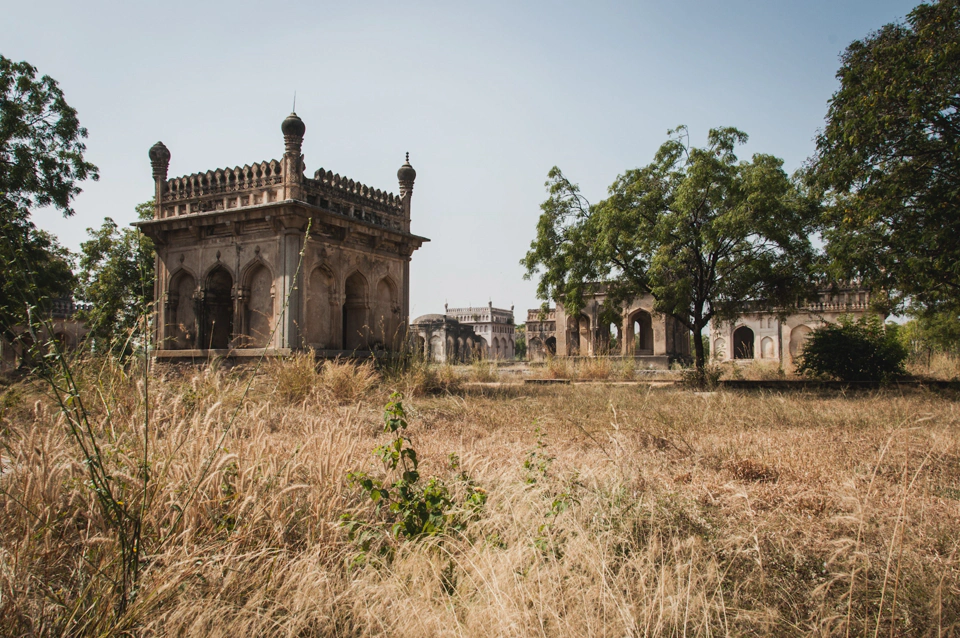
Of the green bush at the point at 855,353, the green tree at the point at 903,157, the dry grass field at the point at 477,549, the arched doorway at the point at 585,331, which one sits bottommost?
the dry grass field at the point at 477,549

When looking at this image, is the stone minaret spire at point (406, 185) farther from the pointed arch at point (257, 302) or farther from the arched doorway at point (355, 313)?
the pointed arch at point (257, 302)

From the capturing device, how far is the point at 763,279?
12.1 meters

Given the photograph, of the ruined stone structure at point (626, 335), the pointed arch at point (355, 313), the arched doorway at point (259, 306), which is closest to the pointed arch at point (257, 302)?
the arched doorway at point (259, 306)

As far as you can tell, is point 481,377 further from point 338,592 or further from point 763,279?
point 338,592

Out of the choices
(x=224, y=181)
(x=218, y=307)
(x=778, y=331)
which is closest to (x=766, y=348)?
(x=778, y=331)

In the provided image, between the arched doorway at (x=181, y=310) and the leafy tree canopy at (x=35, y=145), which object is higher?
the leafy tree canopy at (x=35, y=145)

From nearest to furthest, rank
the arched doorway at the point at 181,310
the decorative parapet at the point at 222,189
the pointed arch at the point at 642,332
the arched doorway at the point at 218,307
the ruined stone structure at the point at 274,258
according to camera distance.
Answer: the ruined stone structure at the point at 274,258
the decorative parapet at the point at 222,189
the arched doorway at the point at 218,307
the arched doorway at the point at 181,310
the pointed arch at the point at 642,332

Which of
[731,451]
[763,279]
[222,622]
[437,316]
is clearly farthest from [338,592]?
[437,316]

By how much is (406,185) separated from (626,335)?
15.3 meters

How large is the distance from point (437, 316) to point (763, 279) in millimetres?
37272

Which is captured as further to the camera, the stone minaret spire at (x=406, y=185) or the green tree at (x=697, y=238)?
the stone minaret spire at (x=406, y=185)

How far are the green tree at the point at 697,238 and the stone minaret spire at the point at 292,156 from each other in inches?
219

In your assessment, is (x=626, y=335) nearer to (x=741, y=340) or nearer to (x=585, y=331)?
(x=585, y=331)

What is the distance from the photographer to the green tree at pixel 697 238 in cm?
1143
